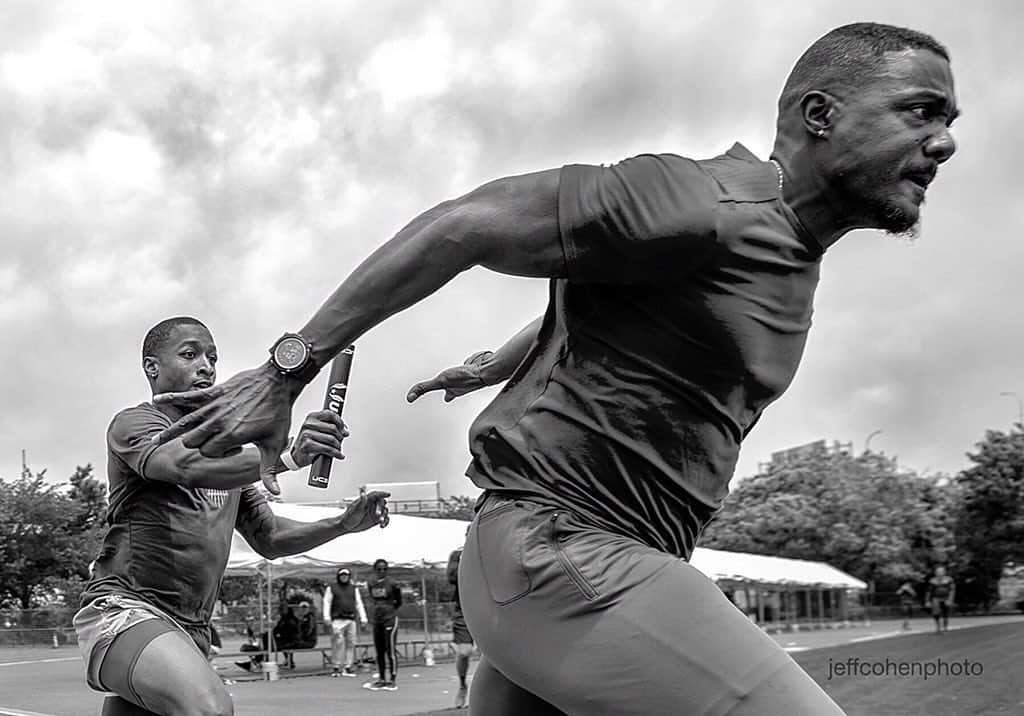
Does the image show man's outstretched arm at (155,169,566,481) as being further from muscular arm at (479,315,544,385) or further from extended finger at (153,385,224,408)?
muscular arm at (479,315,544,385)

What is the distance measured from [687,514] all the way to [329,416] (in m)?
0.75

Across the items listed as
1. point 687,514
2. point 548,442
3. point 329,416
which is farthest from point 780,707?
point 329,416

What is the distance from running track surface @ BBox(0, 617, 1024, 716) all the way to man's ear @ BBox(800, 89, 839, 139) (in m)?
10.4

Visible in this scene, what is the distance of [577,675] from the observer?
71.9 inches

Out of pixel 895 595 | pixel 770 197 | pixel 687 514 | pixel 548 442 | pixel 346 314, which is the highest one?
pixel 770 197

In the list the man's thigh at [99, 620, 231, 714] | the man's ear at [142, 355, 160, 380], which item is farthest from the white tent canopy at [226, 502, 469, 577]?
the man's thigh at [99, 620, 231, 714]

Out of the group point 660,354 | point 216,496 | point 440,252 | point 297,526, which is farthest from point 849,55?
point 297,526

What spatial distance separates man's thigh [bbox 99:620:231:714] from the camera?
142 inches

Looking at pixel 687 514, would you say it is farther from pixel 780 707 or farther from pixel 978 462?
pixel 978 462

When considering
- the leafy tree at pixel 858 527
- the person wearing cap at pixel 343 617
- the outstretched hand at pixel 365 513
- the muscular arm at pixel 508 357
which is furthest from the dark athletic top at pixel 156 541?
the leafy tree at pixel 858 527

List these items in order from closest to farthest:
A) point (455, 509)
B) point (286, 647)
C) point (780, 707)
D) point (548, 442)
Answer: point (780, 707) → point (548, 442) → point (286, 647) → point (455, 509)

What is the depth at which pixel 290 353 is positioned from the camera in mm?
1781

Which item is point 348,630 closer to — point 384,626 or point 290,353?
point 384,626

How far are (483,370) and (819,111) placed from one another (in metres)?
1.01
